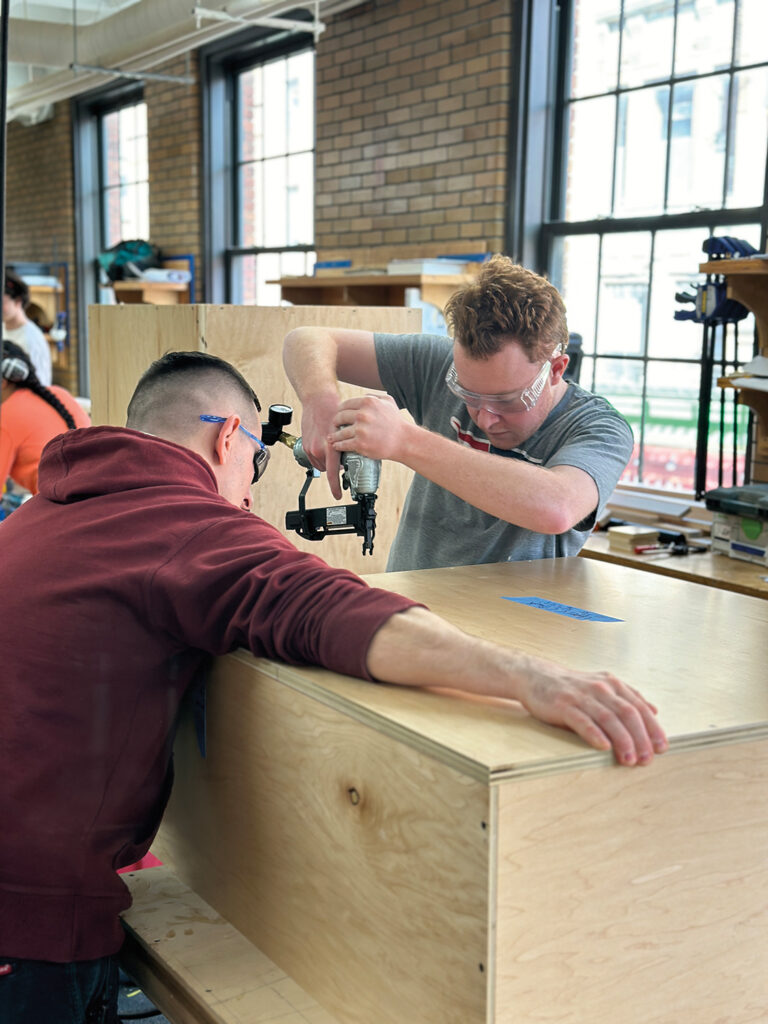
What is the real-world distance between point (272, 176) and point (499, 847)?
248 inches

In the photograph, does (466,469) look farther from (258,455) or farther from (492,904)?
(492,904)

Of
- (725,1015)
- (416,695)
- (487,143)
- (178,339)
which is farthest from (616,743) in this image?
(487,143)

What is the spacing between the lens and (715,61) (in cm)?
407

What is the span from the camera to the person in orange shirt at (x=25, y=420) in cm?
327

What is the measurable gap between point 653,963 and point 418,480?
132 centimetres

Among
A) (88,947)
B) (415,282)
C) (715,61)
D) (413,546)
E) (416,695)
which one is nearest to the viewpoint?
(416,695)

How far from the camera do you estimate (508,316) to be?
6.17 feet

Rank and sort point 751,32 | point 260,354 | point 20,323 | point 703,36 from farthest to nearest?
point 20,323 → point 703,36 → point 751,32 → point 260,354

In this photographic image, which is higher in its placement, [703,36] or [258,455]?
[703,36]

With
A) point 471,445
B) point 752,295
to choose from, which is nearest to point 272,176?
point 752,295

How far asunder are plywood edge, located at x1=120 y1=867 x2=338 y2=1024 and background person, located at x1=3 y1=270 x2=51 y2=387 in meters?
4.40

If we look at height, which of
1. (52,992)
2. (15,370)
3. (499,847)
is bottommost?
(52,992)

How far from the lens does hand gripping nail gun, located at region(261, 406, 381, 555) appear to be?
67.1 inches

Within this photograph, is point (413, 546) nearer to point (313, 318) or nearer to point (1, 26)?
point (313, 318)
